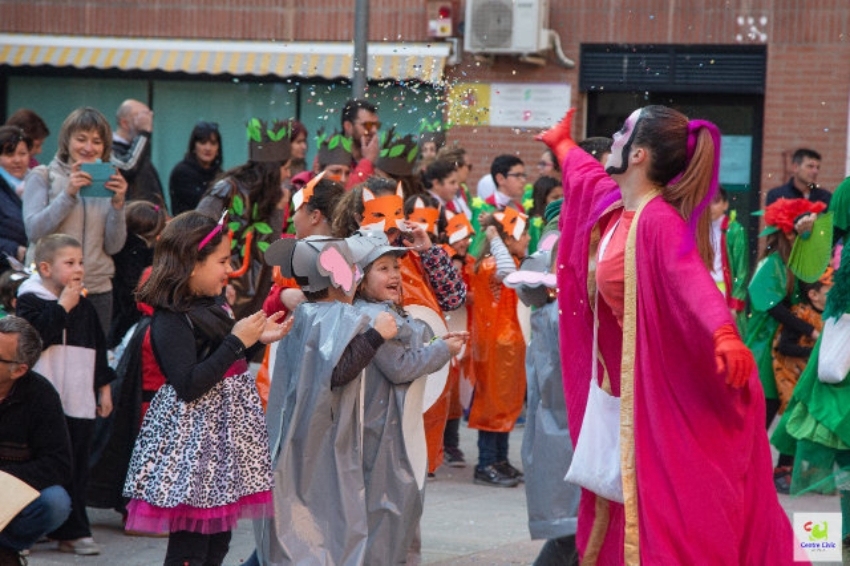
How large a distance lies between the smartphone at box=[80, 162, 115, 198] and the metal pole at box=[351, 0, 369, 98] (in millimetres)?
3530

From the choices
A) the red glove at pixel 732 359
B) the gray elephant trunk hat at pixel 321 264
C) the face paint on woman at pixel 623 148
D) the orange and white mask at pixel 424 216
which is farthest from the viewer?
the orange and white mask at pixel 424 216

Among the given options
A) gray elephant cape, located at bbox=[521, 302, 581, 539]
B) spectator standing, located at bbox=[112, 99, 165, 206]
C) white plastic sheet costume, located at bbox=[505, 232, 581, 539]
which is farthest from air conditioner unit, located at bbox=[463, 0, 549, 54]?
gray elephant cape, located at bbox=[521, 302, 581, 539]

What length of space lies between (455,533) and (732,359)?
3.56m

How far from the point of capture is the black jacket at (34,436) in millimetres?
5949

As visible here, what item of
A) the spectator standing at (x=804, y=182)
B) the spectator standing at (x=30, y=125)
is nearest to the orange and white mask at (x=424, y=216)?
the spectator standing at (x=30, y=125)

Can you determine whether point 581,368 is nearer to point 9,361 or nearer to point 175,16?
point 9,361

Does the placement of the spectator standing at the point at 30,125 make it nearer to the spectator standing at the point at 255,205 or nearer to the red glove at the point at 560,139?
the spectator standing at the point at 255,205

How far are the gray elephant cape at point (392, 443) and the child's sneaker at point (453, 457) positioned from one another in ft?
12.1

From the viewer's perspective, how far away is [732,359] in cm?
437

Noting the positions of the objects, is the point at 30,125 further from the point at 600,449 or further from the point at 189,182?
the point at 600,449

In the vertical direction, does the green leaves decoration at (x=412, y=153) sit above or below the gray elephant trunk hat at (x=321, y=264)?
above

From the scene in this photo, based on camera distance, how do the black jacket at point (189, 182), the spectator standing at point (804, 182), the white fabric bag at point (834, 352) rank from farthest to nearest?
the spectator standing at point (804, 182) < the black jacket at point (189, 182) < the white fabric bag at point (834, 352)

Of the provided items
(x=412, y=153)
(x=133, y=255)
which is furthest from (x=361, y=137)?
(x=133, y=255)

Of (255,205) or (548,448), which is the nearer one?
(548,448)
